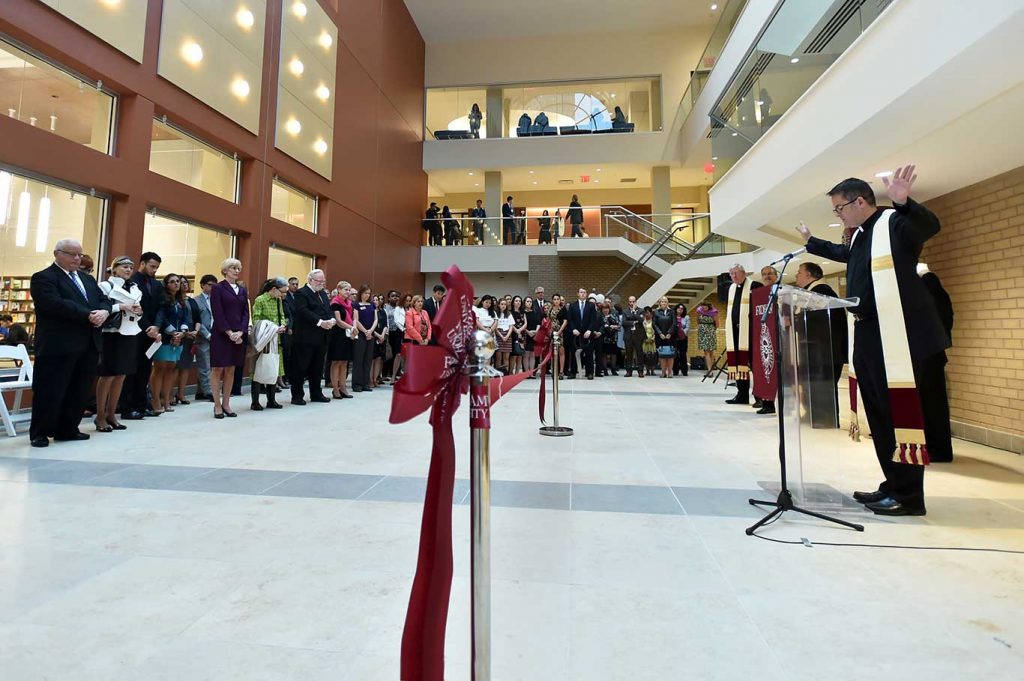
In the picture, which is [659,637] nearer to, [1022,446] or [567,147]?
[1022,446]

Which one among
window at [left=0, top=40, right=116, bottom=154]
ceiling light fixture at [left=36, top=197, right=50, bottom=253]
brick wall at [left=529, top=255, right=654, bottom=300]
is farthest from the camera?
brick wall at [left=529, top=255, right=654, bottom=300]

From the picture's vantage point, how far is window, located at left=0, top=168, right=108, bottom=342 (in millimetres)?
4551

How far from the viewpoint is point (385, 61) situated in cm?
1234

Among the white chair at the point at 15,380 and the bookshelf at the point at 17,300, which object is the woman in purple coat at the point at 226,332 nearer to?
the white chair at the point at 15,380

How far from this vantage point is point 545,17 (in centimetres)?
1522

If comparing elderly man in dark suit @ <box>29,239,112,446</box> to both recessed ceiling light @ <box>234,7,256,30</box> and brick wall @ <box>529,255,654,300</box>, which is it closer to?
recessed ceiling light @ <box>234,7,256,30</box>

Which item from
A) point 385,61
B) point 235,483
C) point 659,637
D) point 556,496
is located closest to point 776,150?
point 556,496

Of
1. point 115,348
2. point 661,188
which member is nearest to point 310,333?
point 115,348

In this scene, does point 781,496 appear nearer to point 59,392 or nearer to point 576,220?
Result: point 59,392

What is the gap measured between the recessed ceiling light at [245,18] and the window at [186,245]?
3188 millimetres

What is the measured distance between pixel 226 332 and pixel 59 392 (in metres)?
1.41

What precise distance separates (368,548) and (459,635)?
0.65 metres

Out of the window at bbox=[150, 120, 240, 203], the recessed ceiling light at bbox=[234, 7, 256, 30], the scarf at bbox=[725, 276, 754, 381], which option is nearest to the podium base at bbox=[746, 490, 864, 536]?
the scarf at bbox=[725, 276, 754, 381]

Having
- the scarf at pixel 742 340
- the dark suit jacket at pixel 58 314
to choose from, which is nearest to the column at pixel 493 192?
the scarf at pixel 742 340
